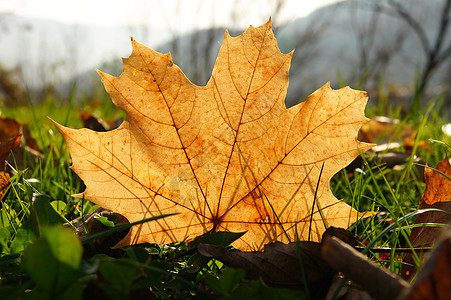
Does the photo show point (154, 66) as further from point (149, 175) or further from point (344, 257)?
point (344, 257)

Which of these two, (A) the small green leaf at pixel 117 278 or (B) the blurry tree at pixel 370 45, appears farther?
(B) the blurry tree at pixel 370 45

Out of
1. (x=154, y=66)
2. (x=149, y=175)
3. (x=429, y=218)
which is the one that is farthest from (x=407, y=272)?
(x=154, y=66)

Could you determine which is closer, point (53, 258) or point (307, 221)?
point (53, 258)

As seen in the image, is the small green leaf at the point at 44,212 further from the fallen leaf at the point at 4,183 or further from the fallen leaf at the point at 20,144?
the fallen leaf at the point at 20,144

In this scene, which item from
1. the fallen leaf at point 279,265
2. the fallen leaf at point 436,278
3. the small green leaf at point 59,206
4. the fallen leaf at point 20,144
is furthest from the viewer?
the fallen leaf at point 20,144

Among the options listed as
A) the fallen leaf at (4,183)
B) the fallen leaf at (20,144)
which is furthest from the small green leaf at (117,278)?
the fallen leaf at (20,144)

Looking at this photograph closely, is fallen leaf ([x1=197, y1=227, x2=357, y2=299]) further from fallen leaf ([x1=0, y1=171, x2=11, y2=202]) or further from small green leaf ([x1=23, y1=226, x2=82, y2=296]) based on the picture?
fallen leaf ([x1=0, y1=171, x2=11, y2=202])
